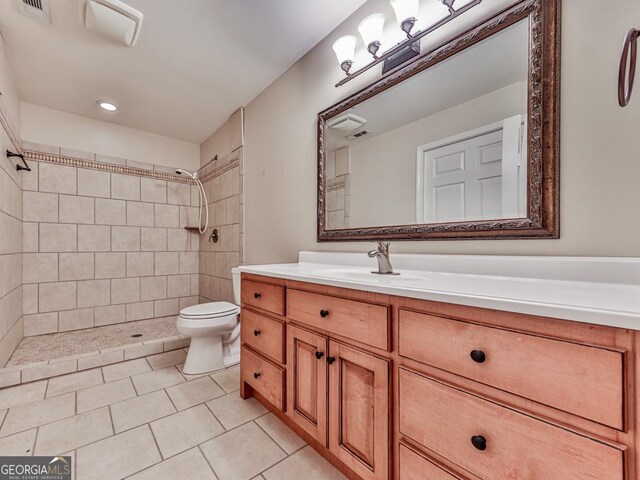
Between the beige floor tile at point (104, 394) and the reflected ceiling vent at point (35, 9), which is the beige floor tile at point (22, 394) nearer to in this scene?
the beige floor tile at point (104, 394)

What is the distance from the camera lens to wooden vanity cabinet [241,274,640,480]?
54 centimetres

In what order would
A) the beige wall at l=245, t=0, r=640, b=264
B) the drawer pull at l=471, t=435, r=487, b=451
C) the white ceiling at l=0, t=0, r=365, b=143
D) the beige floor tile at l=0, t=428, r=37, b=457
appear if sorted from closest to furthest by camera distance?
the drawer pull at l=471, t=435, r=487, b=451, the beige wall at l=245, t=0, r=640, b=264, the beige floor tile at l=0, t=428, r=37, b=457, the white ceiling at l=0, t=0, r=365, b=143

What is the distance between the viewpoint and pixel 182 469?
1.15 m

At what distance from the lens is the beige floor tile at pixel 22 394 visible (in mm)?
1618

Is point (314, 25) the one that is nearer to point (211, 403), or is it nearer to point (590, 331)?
point (590, 331)

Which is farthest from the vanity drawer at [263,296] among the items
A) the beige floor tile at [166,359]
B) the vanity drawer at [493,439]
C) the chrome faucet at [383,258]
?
the beige floor tile at [166,359]

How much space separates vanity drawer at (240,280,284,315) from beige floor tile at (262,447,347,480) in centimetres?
60

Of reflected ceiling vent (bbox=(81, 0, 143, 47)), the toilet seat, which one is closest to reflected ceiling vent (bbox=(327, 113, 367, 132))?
reflected ceiling vent (bbox=(81, 0, 143, 47))

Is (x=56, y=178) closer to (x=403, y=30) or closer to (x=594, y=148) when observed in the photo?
(x=403, y=30)

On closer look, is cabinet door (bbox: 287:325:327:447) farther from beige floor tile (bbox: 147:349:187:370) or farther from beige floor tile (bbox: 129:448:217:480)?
beige floor tile (bbox: 147:349:187:370)

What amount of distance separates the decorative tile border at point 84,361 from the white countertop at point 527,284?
4.82 ft

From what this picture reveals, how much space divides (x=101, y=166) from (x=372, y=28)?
2.83 m

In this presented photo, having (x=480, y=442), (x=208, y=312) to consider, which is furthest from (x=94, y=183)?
(x=480, y=442)

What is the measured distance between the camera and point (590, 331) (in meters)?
0.55
